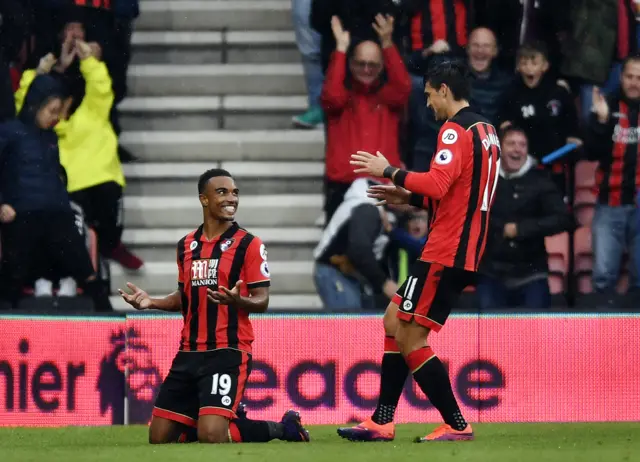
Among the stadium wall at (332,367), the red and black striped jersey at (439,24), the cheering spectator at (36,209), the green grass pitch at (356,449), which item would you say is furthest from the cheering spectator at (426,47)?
the green grass pitch at (356,449)

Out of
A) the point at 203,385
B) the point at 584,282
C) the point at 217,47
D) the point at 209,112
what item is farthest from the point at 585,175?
the point at 203,385

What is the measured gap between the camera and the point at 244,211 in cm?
1279

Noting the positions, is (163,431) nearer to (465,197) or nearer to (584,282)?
(465,197)

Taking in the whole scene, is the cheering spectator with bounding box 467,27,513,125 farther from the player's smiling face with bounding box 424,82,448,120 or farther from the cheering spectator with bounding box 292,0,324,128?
the player's smiling face with bounding box 424,82,448,120

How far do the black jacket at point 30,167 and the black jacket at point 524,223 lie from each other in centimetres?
335

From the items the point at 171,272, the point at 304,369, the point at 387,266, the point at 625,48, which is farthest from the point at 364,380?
the point at 625,48

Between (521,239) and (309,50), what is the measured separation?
2525mm

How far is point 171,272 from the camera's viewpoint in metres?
12.5

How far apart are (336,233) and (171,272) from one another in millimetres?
1591

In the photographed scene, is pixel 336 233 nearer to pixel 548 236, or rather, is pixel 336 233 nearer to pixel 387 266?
pixel 387 266

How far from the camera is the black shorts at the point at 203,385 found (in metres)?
7.91

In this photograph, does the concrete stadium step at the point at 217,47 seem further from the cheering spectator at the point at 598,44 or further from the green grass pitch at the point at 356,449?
the green grass pitch at the point at 356,449

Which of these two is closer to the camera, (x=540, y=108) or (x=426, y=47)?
(x=540, y=108)

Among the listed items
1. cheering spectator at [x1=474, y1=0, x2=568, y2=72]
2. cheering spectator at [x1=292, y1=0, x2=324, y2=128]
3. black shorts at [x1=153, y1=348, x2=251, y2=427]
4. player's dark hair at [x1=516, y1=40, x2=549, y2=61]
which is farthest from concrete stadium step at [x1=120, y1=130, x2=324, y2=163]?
black shorts at [x1=153, y1=348, x2=251, y2=427]
